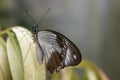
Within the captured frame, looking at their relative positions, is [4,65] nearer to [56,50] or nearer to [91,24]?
[56,50]

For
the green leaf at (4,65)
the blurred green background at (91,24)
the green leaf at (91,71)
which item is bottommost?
the blurred green background at (91,24)

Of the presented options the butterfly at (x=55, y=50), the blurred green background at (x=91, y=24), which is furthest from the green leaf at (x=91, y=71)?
the blurred green background at (x=91, y=24)

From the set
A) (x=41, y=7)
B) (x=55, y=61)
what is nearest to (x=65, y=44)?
(x=55, y=61)

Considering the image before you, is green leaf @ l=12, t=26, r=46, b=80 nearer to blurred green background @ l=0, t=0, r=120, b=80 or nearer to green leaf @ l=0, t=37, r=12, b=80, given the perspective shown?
green leaf @ l=0, t=37, r=12, b=80

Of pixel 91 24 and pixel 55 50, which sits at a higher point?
pixel 55 50

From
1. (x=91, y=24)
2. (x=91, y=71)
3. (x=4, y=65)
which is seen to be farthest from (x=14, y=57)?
(x=91, y=24)

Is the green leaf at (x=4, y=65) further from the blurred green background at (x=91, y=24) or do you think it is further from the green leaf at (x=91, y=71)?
the blurred green background at (x=91, y=24)
